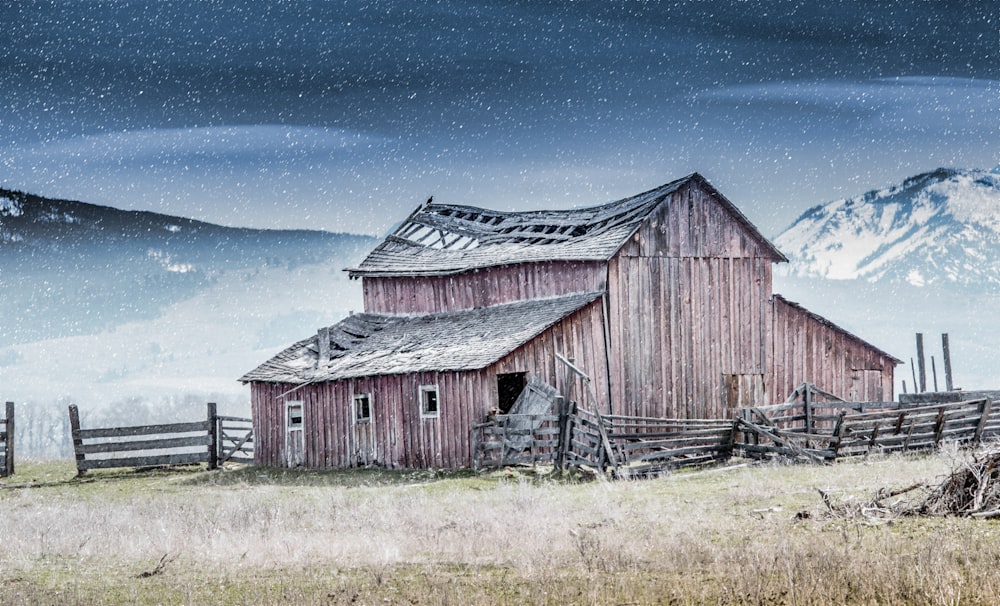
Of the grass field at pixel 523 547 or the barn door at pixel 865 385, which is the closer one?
the grass field at pixel 523 547

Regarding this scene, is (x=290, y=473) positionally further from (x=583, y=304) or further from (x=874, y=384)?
(x=874, y=384)

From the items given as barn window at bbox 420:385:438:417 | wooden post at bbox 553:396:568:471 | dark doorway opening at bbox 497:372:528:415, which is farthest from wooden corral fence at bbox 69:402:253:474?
wooden post at bbox 553:396:568:471

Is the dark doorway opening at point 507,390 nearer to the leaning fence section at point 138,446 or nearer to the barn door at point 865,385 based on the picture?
the leaning fence section at point 138,446

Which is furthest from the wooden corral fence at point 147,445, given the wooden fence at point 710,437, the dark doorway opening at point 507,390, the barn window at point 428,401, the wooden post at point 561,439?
the wooden post at point 561,439

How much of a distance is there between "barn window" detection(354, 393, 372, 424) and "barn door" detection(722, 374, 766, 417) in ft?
36.4

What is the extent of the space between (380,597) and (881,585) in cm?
542

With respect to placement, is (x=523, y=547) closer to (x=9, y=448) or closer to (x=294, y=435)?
(x=294, y=435)

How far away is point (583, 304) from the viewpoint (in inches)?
1281

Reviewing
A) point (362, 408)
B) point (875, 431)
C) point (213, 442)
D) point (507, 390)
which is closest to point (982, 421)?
point (875, 431)

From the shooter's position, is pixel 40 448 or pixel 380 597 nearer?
pixel 380 597

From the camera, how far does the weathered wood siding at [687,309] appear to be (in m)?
33.6

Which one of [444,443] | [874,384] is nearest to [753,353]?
[874,384]

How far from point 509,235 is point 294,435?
10.8 metres

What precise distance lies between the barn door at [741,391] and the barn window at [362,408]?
1110 cm
